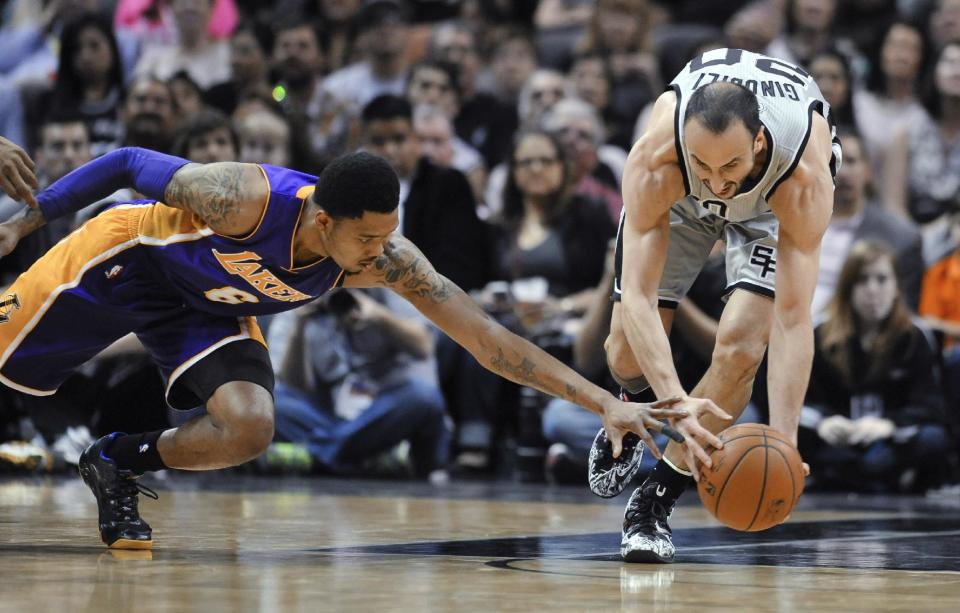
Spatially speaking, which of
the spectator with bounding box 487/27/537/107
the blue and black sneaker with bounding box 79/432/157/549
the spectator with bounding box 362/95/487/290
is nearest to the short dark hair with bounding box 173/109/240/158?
the spectator with bounding box 362/95/487/290

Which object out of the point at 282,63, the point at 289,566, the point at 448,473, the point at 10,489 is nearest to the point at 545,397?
the point at 448,473

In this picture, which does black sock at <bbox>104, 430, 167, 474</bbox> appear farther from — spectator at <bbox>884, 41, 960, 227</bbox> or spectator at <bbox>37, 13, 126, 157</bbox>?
spectator at <bbox>884, 41, 960, 227</bbox>

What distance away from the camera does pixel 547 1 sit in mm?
12258

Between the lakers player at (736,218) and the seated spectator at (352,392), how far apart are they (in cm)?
354

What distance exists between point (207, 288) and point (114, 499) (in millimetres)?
755

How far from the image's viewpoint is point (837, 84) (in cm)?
933

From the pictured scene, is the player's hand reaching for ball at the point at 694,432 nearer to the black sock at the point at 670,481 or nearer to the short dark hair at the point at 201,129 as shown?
the black sock at the point at 670,481

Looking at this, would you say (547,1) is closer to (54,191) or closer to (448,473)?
(448,473)

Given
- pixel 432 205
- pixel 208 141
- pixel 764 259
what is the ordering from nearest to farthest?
pixel 764 259 → pixel 208 141 → pixel 432 205

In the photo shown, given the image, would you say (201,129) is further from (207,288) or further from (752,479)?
(752,479)

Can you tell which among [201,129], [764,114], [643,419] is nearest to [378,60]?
[201,129]

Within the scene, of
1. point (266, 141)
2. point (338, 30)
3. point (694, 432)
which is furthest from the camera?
point (338, 30)

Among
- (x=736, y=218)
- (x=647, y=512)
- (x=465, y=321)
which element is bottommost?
(x=647, y=512)

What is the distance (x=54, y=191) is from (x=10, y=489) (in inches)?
117
